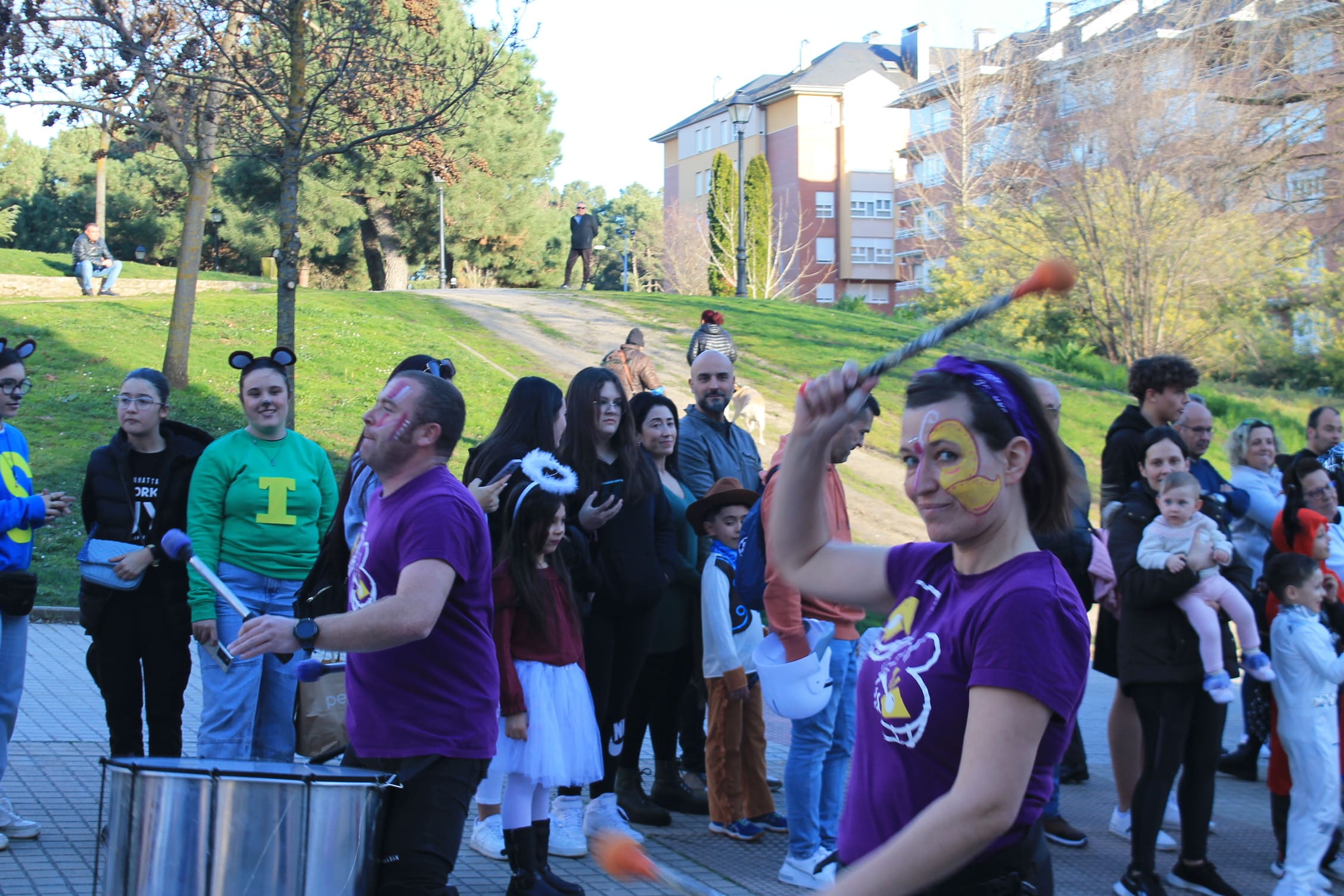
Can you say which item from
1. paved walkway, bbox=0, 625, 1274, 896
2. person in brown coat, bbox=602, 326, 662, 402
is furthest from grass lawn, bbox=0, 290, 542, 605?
paved walkway, bbox=0, 625, 1274, 896

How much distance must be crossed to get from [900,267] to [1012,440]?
70.3 metres

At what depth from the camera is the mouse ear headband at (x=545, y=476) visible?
16.8ft

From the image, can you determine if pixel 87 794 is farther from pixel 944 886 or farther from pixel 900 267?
pixel 900 267

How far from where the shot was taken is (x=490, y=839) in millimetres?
5629

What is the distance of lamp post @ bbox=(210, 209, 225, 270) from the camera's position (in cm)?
3791

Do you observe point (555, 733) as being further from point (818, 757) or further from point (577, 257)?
point (577, 257)

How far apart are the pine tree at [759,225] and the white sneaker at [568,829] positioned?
152 feet

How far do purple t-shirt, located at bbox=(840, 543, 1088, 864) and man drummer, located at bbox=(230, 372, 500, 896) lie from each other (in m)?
1.40

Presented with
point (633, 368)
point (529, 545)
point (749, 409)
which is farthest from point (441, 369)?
point (749, 409)

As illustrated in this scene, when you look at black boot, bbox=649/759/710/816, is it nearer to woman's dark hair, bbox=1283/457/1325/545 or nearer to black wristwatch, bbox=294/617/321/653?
woman's dark hair, bbox=1283/457/1325/545

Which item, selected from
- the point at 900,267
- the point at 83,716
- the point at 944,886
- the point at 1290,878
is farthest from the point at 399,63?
the point at 900,267

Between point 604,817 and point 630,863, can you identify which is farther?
point 604,817

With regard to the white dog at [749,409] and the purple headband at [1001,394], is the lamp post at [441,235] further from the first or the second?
the purple headband at [1001,394]

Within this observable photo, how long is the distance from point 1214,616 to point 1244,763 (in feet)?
10.0
